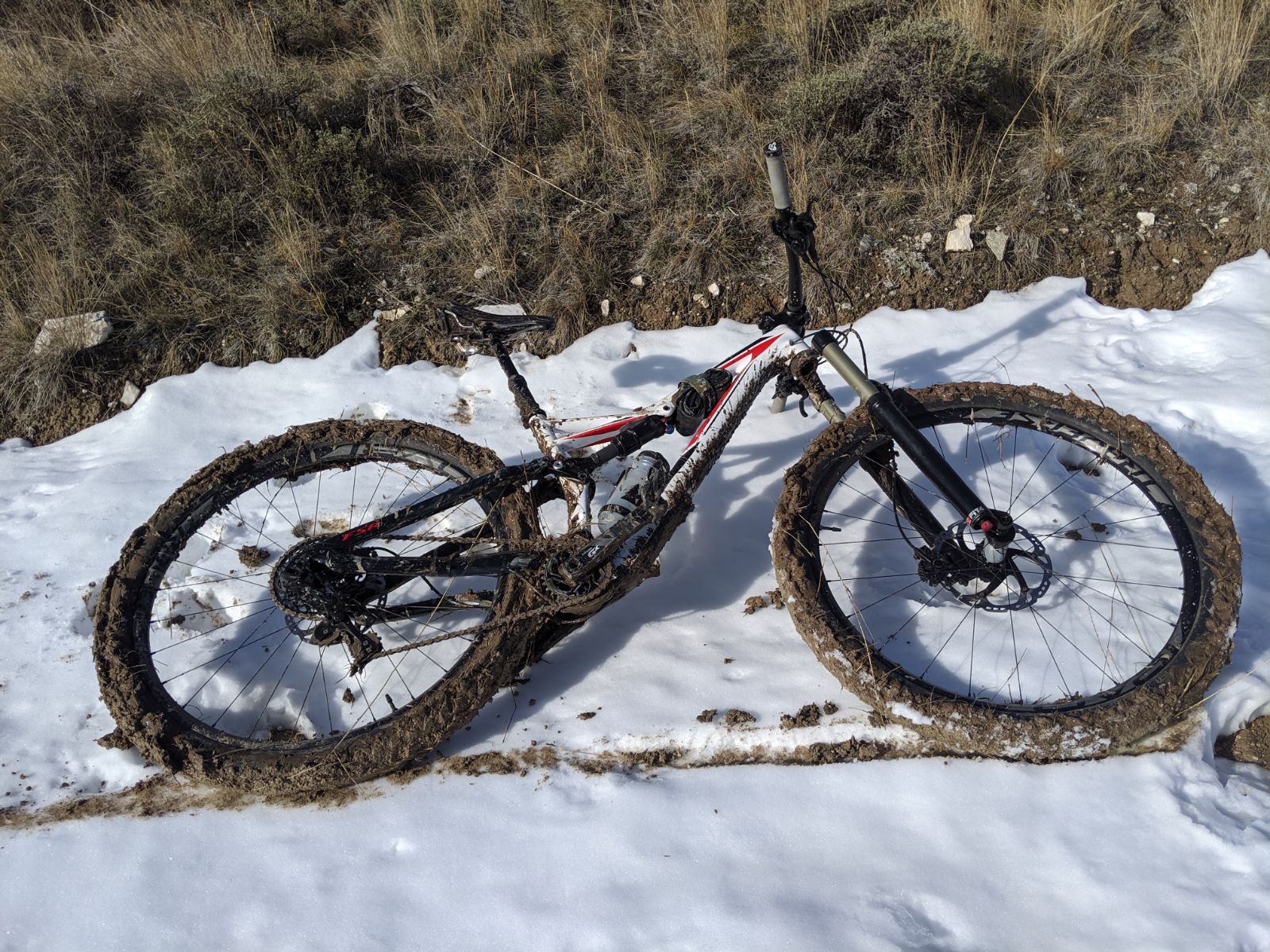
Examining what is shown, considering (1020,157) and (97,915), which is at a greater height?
(1020,157)

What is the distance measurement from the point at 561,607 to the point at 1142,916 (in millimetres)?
1981

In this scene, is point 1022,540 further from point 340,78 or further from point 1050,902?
point 340,78

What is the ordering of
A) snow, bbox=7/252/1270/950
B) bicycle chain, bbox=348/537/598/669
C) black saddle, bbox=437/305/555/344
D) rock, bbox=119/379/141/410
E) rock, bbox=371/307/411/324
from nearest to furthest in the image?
snow, bbox=7/252/1270/950, bicycle chain, bbox=348/537/598/669, black saddle, bbox=437/305/555/344, rock, bbox=119/379/141/410, rock, bbox=371/307/411/324

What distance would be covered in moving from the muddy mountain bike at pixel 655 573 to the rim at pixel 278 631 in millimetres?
11

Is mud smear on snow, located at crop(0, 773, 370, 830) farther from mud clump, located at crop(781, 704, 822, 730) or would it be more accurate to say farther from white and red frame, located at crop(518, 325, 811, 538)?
mud clump, located at crop(781, 704, 822, 730)

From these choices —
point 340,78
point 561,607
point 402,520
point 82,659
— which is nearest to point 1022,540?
point 561,607

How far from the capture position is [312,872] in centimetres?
282

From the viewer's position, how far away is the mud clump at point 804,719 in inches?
123

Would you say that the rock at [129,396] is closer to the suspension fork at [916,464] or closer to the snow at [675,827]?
the snow at [675,827]

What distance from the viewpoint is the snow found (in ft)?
8.59

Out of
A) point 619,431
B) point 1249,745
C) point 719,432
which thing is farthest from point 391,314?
point 1249,745

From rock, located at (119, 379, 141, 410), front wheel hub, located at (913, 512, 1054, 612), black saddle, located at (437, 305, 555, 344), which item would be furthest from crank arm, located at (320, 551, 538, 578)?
rock, located at (119, 379, 141, 410)

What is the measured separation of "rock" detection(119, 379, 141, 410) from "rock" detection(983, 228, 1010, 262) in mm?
4891

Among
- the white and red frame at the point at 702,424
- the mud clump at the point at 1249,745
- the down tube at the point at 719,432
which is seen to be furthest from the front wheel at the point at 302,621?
the mud clump at the point at 1249,745
